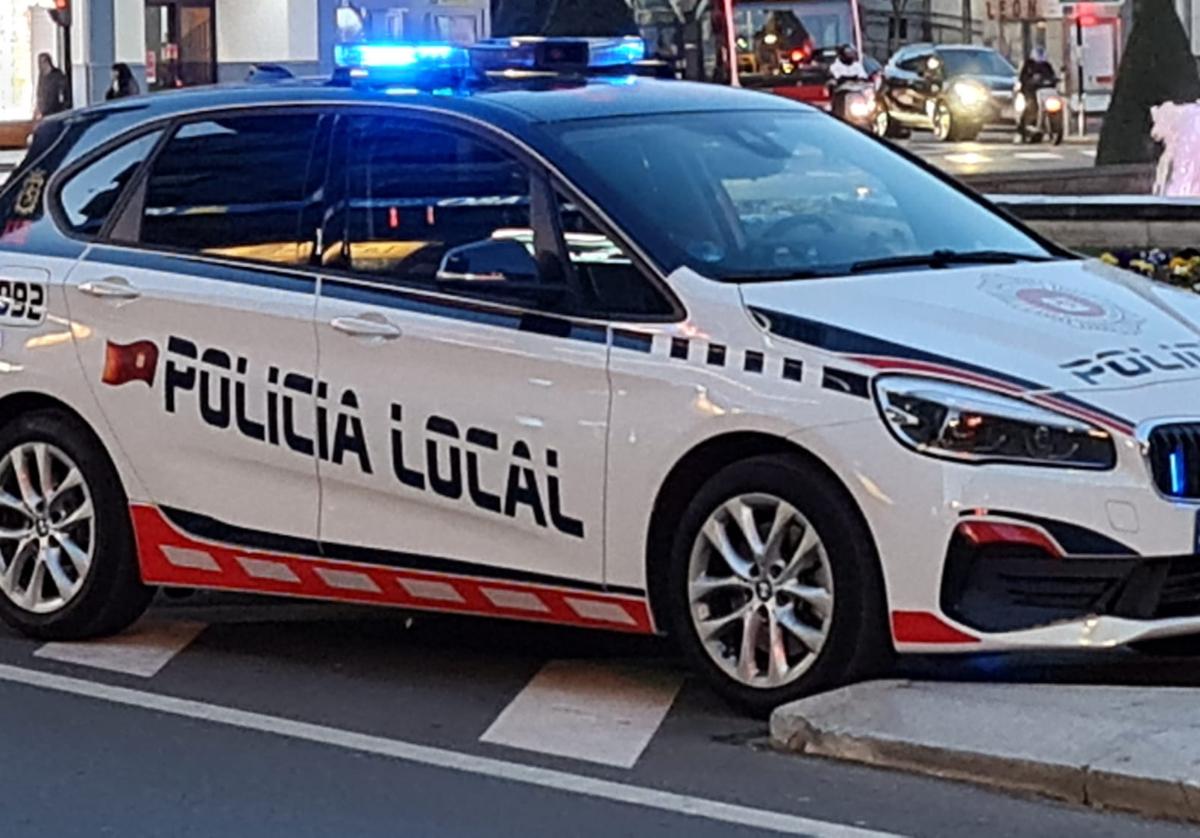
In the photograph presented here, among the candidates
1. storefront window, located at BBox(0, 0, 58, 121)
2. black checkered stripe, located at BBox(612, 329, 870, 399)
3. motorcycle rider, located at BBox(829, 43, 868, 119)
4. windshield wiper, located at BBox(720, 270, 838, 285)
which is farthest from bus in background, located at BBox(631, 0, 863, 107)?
black checkered stripe, located at BBox(612, 329, 870, 399)

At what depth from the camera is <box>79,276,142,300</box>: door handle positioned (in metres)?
7.94

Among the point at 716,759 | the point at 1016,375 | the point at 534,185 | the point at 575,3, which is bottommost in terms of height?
the point at 716,759

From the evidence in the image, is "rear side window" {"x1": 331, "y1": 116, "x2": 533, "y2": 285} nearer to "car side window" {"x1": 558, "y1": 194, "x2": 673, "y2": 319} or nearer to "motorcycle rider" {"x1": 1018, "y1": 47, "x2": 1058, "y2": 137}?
"car side window" {"x1": 558, "y1": 194, "x2": 673, "y2": 319}

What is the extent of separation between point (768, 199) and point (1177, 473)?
1532 millimetres

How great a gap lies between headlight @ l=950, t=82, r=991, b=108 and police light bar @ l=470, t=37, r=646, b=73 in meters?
35.6

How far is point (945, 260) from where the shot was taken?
7355 millimetres


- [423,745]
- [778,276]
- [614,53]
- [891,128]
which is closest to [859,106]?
[891,128]

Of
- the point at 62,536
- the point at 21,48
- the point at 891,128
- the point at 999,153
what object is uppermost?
the point at 21,48

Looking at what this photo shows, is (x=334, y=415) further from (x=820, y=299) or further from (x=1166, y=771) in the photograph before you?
(x=1166, y=771)

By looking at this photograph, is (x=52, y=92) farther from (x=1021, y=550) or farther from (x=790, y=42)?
(x=1021, y=550)

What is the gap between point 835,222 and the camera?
292 inches

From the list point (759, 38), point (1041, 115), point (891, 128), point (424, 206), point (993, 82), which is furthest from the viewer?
point (891, 128)

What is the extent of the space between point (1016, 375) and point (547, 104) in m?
1.82

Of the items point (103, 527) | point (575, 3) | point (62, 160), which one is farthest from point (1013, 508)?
point (575, 3)
